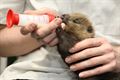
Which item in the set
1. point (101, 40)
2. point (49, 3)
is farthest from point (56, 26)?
point (49, 3)

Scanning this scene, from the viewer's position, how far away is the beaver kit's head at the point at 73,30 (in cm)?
117

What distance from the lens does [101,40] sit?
1216 mm

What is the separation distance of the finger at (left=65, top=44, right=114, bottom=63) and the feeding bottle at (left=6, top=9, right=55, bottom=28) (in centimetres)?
15

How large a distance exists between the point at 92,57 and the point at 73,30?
0.12 meters

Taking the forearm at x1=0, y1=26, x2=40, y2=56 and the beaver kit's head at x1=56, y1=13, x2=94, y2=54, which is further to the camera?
the forearm at x1=0, y1=26, x2=40, y2=56

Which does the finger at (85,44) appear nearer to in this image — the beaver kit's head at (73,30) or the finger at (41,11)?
the beaver kit's head at (73,30)

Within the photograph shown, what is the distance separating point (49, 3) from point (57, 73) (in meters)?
0.30

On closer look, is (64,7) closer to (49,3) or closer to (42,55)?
(49,3)

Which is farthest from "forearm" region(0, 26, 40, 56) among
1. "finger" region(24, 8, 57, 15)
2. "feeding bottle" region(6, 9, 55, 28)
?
"feeding bottle" region(6, 9, 55, 28)

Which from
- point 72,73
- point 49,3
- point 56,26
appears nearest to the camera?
point 56,26

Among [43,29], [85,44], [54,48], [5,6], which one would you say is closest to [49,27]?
[43,29]

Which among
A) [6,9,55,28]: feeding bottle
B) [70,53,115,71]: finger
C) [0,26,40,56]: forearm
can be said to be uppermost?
[6,9,55,28]: feeding bottle

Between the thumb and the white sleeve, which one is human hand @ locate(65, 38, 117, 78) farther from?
the white sleeve

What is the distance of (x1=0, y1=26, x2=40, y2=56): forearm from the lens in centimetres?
143
